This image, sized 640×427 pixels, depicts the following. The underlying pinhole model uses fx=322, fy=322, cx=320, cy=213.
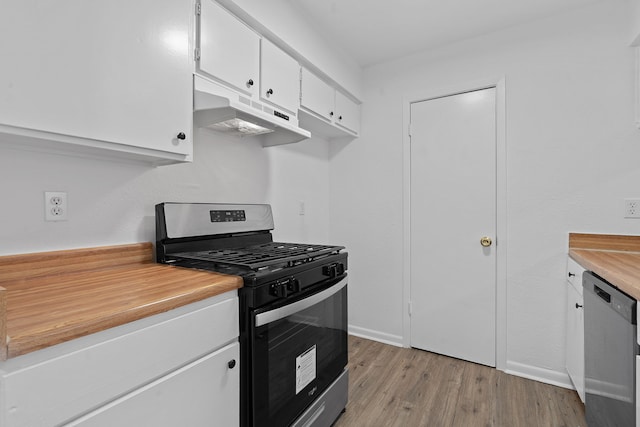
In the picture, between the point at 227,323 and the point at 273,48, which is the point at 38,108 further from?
the point at 273,48

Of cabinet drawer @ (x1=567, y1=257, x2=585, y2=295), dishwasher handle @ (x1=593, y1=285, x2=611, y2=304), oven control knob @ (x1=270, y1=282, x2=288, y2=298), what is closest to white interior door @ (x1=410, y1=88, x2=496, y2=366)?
cabinet drawer @ (x1=567, y1=257, x2=585, y2=295)

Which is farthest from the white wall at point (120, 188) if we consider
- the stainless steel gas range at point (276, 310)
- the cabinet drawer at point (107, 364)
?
the cabinet drawer at point (107, 364)

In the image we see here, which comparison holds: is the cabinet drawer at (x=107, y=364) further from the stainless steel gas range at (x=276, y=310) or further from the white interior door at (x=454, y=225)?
the white interior door at (x=454, y=225)

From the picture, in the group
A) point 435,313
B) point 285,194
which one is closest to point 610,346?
point 435,313

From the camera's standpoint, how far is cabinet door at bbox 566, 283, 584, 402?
178cm

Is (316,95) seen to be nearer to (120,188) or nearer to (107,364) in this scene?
(120,188)

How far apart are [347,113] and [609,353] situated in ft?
7.29

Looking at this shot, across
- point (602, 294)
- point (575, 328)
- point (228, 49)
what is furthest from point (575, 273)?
point (228, 49)

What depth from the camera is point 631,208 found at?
1.95 metres

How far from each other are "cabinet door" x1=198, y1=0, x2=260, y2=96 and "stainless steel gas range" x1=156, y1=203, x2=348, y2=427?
659 millimetres

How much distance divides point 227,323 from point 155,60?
3.36ft

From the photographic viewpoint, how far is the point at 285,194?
8.16ft

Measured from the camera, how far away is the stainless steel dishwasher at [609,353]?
3.55 feet

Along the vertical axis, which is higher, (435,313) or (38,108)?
(38,108)
